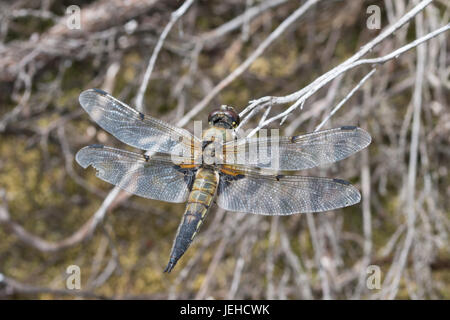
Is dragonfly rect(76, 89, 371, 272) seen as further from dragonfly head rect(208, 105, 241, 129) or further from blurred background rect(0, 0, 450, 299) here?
blurred background rect(0, 0, 450, 299)

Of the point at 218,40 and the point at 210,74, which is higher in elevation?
the point at 218,40

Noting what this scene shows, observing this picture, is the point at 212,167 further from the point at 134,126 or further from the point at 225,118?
the point at 134,126

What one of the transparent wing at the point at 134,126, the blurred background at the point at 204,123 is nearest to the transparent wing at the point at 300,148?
the transparent wing at the point at 134,126

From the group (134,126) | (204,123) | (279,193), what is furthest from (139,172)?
(204,123)

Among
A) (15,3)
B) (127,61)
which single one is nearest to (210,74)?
(127,61)

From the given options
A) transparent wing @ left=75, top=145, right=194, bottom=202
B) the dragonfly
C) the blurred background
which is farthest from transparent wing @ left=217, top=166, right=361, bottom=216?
the blurred background

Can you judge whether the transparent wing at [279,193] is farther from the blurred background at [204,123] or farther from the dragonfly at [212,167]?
the blurred background at [204,123]

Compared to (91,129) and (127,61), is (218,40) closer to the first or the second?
(127,61)
